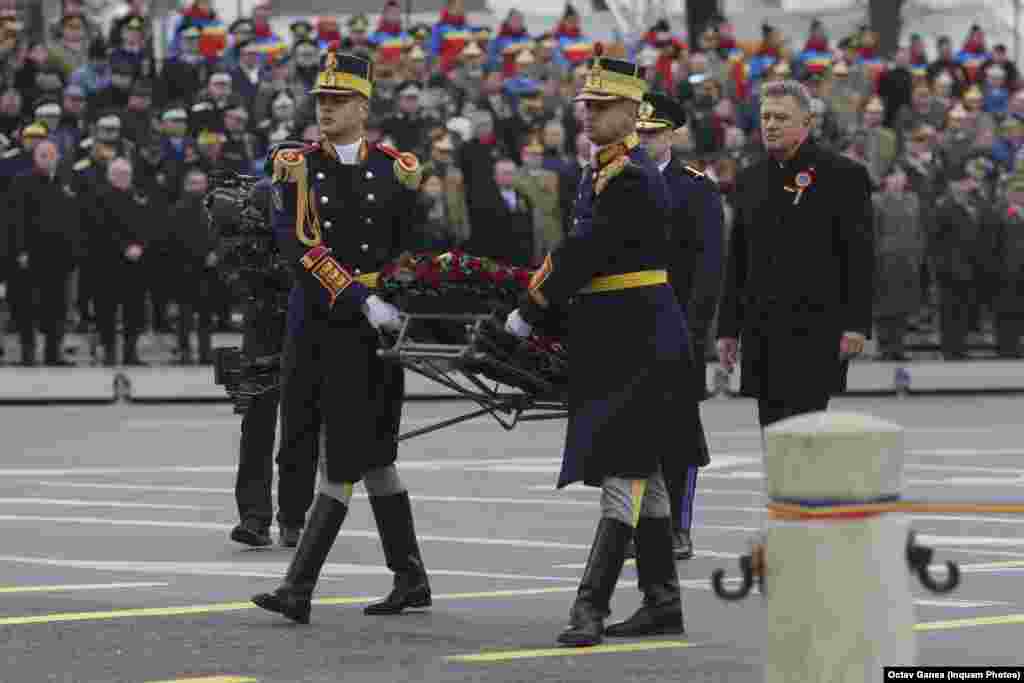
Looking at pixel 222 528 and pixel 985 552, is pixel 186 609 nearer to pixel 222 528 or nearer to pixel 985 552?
pixel 222 528

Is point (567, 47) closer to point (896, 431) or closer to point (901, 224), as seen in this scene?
point (901, 224)

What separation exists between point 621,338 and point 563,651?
127cm

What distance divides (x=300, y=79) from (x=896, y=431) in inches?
987

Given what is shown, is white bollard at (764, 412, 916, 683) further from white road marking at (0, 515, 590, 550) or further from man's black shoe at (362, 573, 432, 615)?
white road marking at (0, 515, 590, 550)

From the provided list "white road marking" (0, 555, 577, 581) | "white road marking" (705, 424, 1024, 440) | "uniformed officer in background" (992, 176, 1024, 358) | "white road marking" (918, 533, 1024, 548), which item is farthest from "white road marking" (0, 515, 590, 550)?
"uniformed officer in background" (992, 176, 1024, 358)

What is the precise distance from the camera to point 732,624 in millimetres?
11375

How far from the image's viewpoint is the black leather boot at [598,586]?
35.1ft

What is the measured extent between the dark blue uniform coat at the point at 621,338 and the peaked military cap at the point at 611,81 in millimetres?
228

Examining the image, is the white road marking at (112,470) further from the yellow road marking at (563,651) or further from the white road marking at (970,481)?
the yellow road marking at (563,651)

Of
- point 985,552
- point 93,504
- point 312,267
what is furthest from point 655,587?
point 93,504

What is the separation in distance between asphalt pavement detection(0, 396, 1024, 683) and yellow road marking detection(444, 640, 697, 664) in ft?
0.06

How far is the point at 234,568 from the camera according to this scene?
44.2 feet

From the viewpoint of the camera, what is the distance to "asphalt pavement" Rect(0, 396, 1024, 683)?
1028 centimetres

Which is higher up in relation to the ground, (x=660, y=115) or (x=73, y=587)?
(x=660, y=115)
